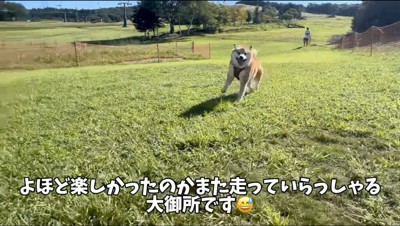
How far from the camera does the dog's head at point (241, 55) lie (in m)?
5.61

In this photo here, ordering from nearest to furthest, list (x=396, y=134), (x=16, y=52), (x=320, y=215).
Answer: (x=320, y=215) → (x=396, y=134) → (x=16, y=52)

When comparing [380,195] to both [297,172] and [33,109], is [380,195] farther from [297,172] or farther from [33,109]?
[33,109]

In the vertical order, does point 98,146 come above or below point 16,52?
below

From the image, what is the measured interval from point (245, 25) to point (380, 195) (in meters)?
43.6

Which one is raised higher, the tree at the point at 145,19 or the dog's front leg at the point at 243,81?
the tree at the point at 145,19

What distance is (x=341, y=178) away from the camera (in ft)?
9.25

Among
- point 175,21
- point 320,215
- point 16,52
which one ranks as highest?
point 175,21

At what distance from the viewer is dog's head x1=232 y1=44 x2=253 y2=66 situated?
5.61 m

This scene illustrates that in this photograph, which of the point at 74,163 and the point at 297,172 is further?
the point at 74,163

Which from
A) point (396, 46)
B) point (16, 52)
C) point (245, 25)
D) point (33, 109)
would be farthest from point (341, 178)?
point (245, 25)

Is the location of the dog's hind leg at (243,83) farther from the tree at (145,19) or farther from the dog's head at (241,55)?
the tree at (145,19)

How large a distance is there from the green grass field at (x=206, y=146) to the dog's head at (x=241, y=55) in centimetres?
75

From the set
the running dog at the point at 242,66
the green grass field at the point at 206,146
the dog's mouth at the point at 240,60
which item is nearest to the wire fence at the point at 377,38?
the green grass field at the point at 206,146

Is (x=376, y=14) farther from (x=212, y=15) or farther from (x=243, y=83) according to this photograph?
(x=243, y=83)
